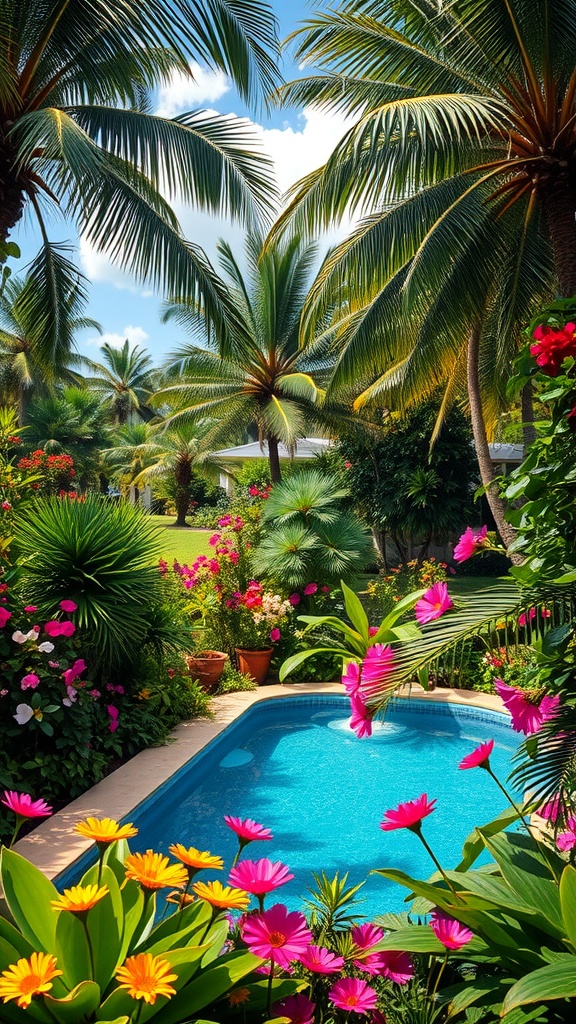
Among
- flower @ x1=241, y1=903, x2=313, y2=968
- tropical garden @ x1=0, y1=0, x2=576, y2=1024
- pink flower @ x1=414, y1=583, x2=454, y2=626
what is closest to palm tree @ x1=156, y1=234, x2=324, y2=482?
tropical garden @ x1=0, y1=0, x2=576, y2=1024

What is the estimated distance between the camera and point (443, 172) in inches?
335

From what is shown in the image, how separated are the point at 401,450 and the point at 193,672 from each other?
8214mm

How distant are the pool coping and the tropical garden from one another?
0.61ft

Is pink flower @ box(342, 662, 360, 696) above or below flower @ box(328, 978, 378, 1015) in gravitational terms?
above

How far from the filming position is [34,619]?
5.21 metres

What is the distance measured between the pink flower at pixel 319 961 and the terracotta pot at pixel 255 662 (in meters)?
7.41

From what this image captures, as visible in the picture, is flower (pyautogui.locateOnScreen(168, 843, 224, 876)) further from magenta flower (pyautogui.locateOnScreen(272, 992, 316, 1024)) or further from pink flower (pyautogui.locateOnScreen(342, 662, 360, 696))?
pink flower (pyautogui.locateOnScreen(342, 662, 360, 696))

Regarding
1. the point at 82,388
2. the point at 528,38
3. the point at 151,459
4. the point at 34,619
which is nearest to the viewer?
the point at 34,619

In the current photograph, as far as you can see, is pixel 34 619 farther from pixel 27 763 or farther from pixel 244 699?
pixel 244 699

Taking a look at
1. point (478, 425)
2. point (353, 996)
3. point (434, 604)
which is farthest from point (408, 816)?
point (478, 425)

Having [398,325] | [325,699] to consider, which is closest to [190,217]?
[398,325]

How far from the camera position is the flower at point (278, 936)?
1.36 metres

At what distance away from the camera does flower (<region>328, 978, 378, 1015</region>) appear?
1590 millimetres

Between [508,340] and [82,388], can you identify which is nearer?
[508,340]
